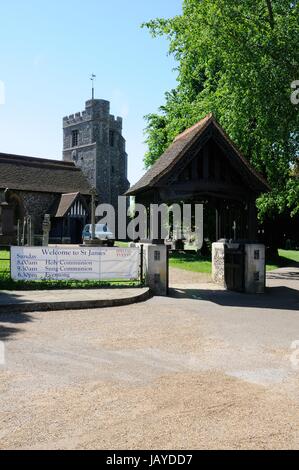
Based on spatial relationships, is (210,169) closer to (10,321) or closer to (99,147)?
(10,321)

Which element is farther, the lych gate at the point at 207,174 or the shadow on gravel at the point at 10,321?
the lych gate at the point at 207,174

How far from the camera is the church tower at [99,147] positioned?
68500 millimetres

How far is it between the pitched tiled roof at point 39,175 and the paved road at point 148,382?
126 ft

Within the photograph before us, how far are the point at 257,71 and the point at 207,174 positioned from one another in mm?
8146

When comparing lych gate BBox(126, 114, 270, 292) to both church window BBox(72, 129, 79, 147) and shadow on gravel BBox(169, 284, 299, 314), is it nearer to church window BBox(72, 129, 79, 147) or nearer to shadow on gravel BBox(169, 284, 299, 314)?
shadow on gravel BBox(169, 284, 299, 314)

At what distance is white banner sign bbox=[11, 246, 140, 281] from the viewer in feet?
47.9

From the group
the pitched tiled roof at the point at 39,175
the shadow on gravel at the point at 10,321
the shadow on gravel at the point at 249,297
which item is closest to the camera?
the shadow on gravel at the point at 10,321

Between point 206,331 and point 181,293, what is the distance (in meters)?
6.35

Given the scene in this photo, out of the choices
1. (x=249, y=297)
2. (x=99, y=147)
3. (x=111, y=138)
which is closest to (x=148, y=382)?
(x=249, y=297)

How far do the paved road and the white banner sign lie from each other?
4172 millimetres

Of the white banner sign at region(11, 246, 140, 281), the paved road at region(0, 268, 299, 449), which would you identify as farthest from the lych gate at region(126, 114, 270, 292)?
the paved road at region(0, 268, 299, 449)

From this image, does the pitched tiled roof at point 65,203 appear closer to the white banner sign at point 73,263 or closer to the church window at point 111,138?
the church window at point 111,138

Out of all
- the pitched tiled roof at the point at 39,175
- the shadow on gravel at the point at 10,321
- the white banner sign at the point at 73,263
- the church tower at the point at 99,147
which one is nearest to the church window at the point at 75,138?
the church tower at the point at 99,147
